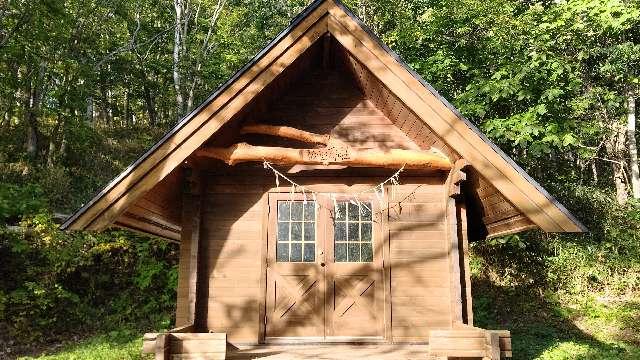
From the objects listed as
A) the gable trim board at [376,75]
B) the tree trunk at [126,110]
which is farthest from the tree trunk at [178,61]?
the gable trim board at [376,75]

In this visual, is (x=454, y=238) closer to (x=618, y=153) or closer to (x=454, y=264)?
(x=454, y=264)

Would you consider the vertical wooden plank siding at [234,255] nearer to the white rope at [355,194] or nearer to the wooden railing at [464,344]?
the white rope at [355,194]

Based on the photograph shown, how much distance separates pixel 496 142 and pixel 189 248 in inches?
435

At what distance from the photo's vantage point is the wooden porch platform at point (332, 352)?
5.63m

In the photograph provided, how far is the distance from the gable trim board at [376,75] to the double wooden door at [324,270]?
167 centimetres

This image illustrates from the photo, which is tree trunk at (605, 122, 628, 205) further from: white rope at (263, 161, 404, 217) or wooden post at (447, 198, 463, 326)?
white rope at (263, 161, 404, 217)

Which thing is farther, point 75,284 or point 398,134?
A: point 75,284

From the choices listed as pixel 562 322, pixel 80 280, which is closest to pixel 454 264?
pixel 562 322

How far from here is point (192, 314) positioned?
6.19 m

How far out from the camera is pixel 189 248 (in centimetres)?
656

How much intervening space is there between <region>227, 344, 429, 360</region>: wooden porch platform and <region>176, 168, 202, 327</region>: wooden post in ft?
3.00

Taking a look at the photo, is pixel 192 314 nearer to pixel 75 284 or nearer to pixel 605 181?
pixel 75 284

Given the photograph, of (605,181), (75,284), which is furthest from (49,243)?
(605,181)

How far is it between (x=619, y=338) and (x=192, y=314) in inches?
398
